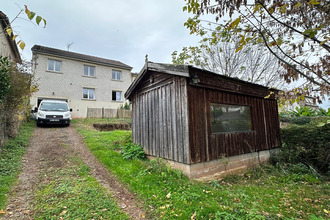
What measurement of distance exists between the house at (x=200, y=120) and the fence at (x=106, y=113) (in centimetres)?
1117

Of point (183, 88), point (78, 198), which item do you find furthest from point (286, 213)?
point (78, 198)

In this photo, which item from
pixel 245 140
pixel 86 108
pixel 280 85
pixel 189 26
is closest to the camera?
pixel 189 26

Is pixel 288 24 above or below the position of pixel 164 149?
above

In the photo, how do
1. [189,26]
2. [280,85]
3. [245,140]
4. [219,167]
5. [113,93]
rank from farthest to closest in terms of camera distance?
[113,93]
[280,85]
[245,140]
[219,167]
[189,26]

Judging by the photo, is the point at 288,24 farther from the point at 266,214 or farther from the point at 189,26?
the point at 266,214

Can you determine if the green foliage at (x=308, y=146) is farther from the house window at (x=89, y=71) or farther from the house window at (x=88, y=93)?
the house window at (x=89, y=71)

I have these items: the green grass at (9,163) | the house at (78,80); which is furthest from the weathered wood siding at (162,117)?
the house at (78,80)

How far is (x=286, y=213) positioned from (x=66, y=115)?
1416 cm

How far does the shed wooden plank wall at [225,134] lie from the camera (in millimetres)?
5254

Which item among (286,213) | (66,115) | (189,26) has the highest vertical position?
(189,26)

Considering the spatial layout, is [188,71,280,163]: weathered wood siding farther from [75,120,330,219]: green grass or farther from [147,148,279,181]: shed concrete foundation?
[75,120,330,219]: green grass

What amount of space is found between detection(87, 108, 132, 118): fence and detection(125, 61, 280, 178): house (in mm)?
11168

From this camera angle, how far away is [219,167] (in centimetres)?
579

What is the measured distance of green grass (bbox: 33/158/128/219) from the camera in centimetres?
326
